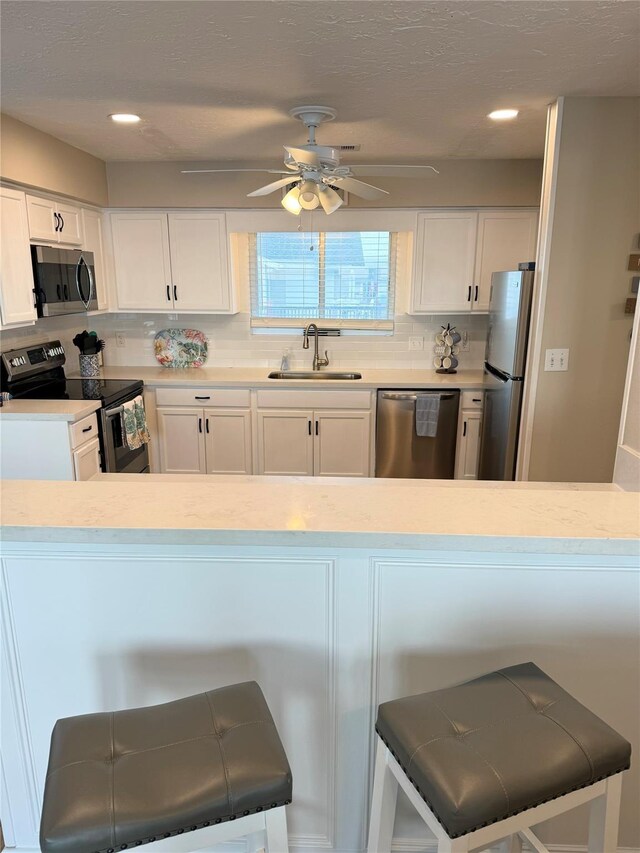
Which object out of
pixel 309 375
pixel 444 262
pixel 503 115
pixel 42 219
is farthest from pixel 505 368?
pixel 42 219

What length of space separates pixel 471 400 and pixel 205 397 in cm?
187

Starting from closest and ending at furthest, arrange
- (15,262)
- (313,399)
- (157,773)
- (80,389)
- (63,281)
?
(157,773)
(15,262)
(63,281)
(80,389)
(313,399)

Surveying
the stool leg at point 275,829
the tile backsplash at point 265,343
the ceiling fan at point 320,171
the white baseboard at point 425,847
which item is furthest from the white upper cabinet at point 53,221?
the white baseboard at point 425,847

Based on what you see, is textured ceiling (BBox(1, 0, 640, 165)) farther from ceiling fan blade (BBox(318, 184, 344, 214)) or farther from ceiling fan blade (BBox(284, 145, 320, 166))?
ceiling fan blade (BBox(318, 184, 344, 214))

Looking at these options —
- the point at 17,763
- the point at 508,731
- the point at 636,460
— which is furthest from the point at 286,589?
the point at 636,460

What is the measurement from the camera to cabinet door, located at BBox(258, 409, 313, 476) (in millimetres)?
4055

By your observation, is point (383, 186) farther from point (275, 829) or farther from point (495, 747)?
point (275, 829)

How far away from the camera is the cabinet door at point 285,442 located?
405cm

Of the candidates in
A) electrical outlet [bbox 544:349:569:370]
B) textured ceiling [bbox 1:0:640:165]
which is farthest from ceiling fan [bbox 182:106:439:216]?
electrical outlet [bbox 544:349:569:370]

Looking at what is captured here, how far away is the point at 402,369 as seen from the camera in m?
4.48

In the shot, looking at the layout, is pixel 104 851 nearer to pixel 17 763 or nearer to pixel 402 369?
pixel 17 763

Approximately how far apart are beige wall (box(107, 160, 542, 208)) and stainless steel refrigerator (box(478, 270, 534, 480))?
85 centimetres

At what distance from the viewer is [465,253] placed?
13.2 ft

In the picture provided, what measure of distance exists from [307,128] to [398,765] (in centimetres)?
292
